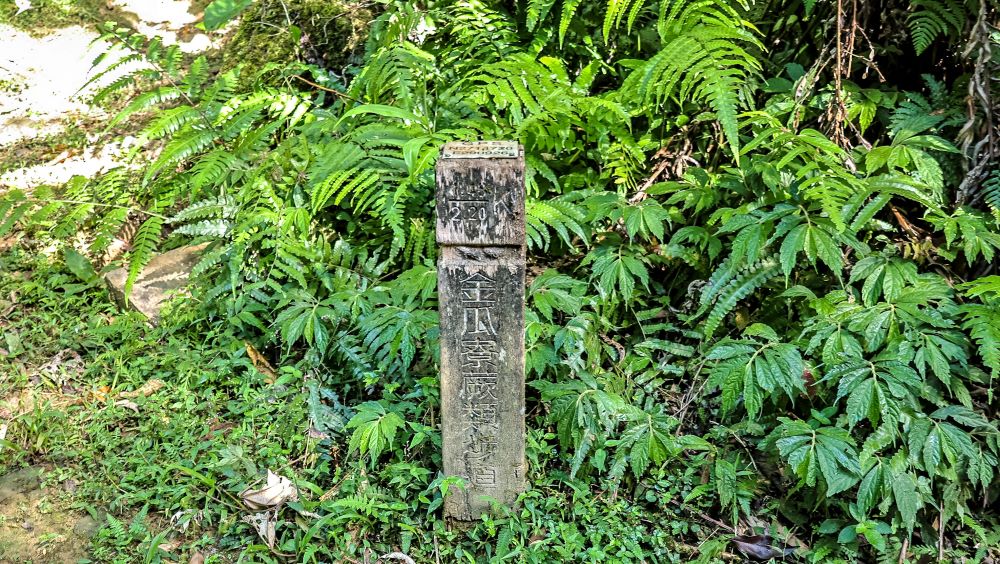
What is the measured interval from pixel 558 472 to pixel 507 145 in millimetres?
1494

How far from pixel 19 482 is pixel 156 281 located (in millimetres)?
1268

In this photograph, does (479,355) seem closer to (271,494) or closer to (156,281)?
(271,494)

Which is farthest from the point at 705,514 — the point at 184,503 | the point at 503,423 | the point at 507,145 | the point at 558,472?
the point at 184,503

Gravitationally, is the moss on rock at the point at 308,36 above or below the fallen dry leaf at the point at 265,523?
above

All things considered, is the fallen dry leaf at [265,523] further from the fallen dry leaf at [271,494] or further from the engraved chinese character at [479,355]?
the engraved chinese character at [479,355]

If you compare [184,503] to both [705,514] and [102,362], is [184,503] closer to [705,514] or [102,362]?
[102,362]

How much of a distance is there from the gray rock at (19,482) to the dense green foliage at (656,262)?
1022mm

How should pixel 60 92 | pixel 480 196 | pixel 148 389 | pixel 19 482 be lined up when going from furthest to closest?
1. pixel 60 92
2. pixel 148 389
3. pixel 19 482
4. pixel 480 196

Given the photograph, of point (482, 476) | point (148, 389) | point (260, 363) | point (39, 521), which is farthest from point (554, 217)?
point (39, 521)

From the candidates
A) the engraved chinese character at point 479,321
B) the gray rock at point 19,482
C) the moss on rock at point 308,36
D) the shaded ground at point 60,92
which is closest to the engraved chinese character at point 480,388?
the engraved chinese character at point 479,321

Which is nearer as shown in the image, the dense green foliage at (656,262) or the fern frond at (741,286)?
the dense green foliage at (656,262)

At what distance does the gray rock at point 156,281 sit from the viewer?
4043 mm

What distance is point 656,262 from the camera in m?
3.75

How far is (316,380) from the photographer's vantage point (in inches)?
140
